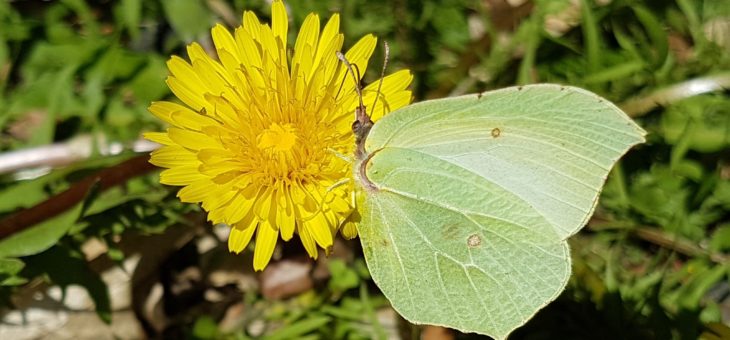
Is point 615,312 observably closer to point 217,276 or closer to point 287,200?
point 287,200

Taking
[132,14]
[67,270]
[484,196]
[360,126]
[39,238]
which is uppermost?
[132,14]

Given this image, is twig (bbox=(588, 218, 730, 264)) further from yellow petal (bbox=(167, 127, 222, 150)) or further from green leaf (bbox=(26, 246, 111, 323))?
green leaf (bbox=(26, 246, 111, 323))

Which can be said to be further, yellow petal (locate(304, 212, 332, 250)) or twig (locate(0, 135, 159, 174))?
twig (locate(0, 135, 159, 174))

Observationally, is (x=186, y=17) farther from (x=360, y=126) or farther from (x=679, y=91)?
(x=679, y=91)

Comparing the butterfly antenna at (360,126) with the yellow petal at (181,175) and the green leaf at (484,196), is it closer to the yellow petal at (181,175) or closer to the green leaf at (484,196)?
the green leaf at (484,196)

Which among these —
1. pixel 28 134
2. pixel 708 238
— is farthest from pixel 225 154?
pixel 708 238

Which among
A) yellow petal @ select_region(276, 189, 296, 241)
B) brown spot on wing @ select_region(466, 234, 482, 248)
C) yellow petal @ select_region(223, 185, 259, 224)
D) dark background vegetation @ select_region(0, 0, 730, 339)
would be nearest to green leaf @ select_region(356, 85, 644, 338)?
brown spot on wing @ select_region(466, 234, 482, 248)

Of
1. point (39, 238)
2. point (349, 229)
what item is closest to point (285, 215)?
point (349, 229)

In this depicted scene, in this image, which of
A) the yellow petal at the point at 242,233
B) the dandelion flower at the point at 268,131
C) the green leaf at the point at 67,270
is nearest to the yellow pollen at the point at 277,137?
the dandelion flower at the point at 268,131
